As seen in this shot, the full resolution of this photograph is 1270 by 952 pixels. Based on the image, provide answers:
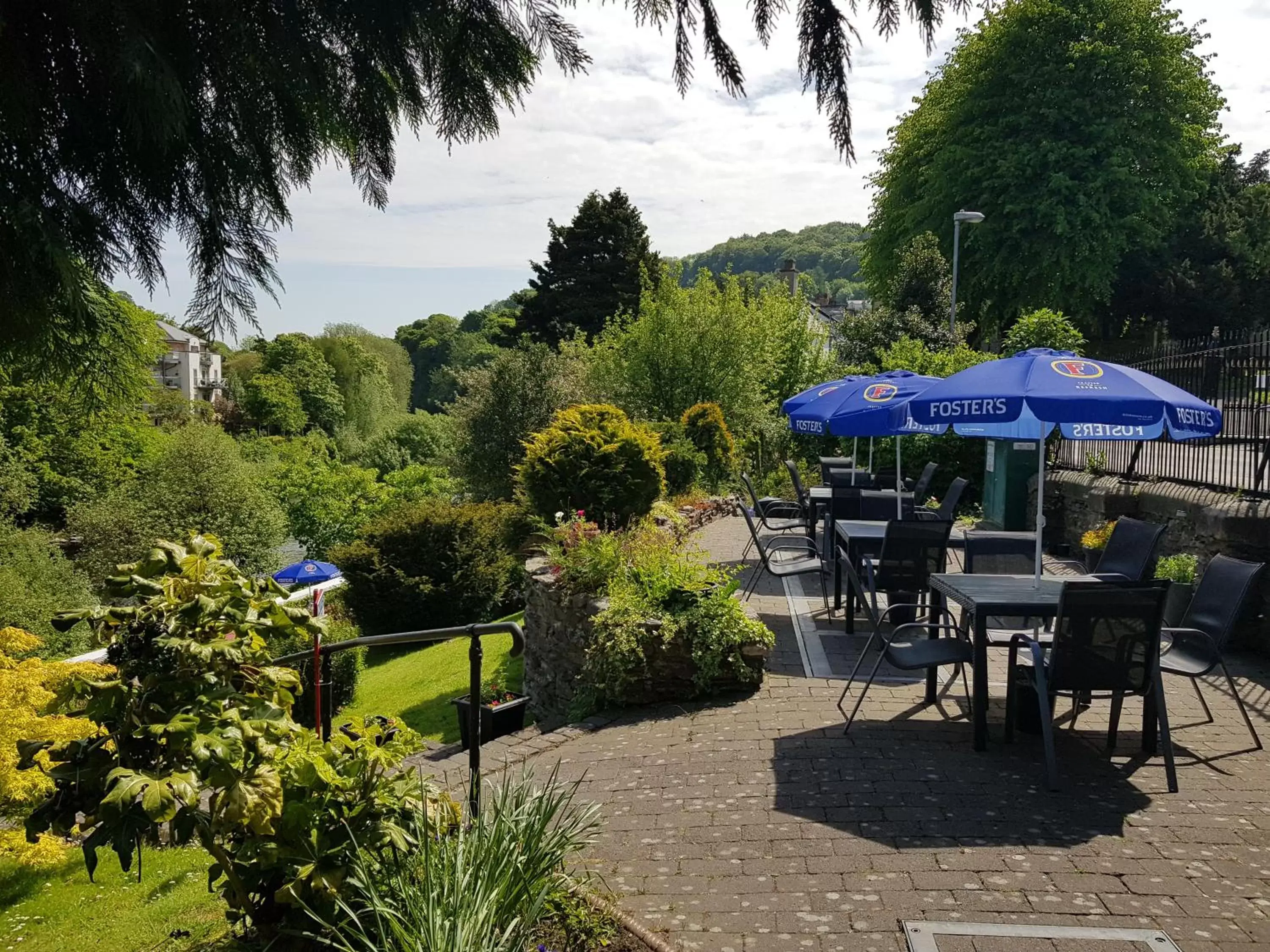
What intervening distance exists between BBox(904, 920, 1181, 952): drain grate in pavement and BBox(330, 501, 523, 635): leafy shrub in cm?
1379

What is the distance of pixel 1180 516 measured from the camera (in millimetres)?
9133

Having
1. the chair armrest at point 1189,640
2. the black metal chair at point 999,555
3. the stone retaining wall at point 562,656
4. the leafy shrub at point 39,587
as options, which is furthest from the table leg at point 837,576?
the leafy shrub at point 39,587

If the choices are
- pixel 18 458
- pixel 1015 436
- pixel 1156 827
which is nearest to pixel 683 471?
pixel 1015 436

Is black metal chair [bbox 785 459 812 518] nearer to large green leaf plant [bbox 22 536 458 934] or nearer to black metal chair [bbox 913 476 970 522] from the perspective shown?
black metal chair [bbox 913 476 970 522]

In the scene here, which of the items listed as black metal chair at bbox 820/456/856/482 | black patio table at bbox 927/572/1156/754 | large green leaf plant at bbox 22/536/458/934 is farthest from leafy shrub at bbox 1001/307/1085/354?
large green leaf plant at bbox 22/536/458/934

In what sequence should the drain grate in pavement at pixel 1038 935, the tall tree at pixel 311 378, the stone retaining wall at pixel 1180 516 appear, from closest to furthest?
1. the drain grate in pavement at pixel 1038 935
2. the stone retaining wall at pixel 1180 516
3. the tall tree at pixel 311 378

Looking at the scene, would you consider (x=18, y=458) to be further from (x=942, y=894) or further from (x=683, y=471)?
(x=942, y=894)

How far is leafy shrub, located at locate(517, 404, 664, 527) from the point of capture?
13.0 m

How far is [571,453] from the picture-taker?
13023 millimetres

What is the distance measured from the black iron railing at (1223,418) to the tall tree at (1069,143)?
1720cm

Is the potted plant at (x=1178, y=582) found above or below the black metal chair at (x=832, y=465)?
below

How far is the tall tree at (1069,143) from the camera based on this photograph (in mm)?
26125

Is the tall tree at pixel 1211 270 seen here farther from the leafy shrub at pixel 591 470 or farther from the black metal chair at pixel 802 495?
Result: the leafy shrub at pixel 591 470

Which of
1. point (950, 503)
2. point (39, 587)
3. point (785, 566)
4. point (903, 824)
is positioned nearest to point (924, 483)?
point (950, 503)
